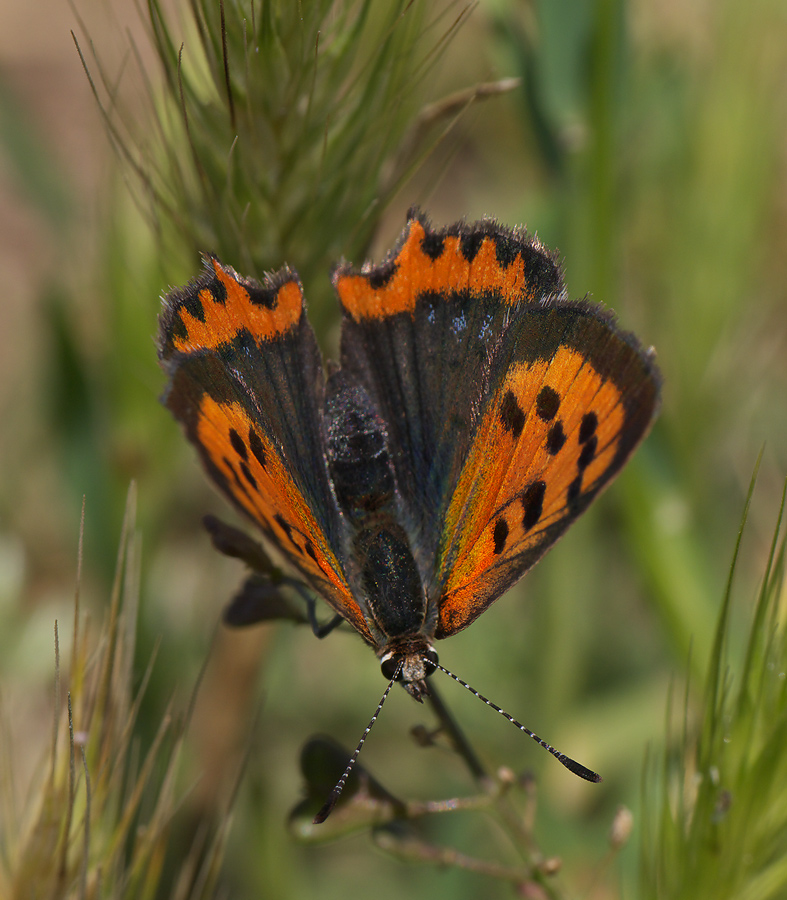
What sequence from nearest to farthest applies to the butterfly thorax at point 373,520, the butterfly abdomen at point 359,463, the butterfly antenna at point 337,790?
the butterfly antenna at point 337,790 < the butterfly thorax at point 373,520 < the butterfly abdomen at point 359,463

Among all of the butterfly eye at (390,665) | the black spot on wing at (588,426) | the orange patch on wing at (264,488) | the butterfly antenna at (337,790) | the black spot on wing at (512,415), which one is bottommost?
the butterfly antenna at (337,790)

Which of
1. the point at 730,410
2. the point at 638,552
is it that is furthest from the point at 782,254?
the point at 638,552

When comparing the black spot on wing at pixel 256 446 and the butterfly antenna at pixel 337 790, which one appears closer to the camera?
the butterfly antenna at pixel 337 790

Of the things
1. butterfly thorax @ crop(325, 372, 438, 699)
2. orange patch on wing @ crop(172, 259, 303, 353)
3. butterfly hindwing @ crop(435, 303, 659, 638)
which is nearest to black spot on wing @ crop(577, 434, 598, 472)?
butterfly hindwing @ crop(435, 303, 659, 638)

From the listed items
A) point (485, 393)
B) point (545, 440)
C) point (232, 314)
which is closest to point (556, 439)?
point (545, 440)

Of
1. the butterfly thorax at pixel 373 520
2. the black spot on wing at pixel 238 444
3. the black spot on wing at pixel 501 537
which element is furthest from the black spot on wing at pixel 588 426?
the black spot on wing at pixel 238 444

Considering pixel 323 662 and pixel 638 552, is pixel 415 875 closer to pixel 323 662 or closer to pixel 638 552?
pixel 323 662

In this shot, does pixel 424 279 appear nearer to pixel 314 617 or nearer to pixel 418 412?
pixel 418 412

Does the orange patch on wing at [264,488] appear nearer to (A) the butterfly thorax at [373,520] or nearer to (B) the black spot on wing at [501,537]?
(A) the butterfly thorax at [373,520]
